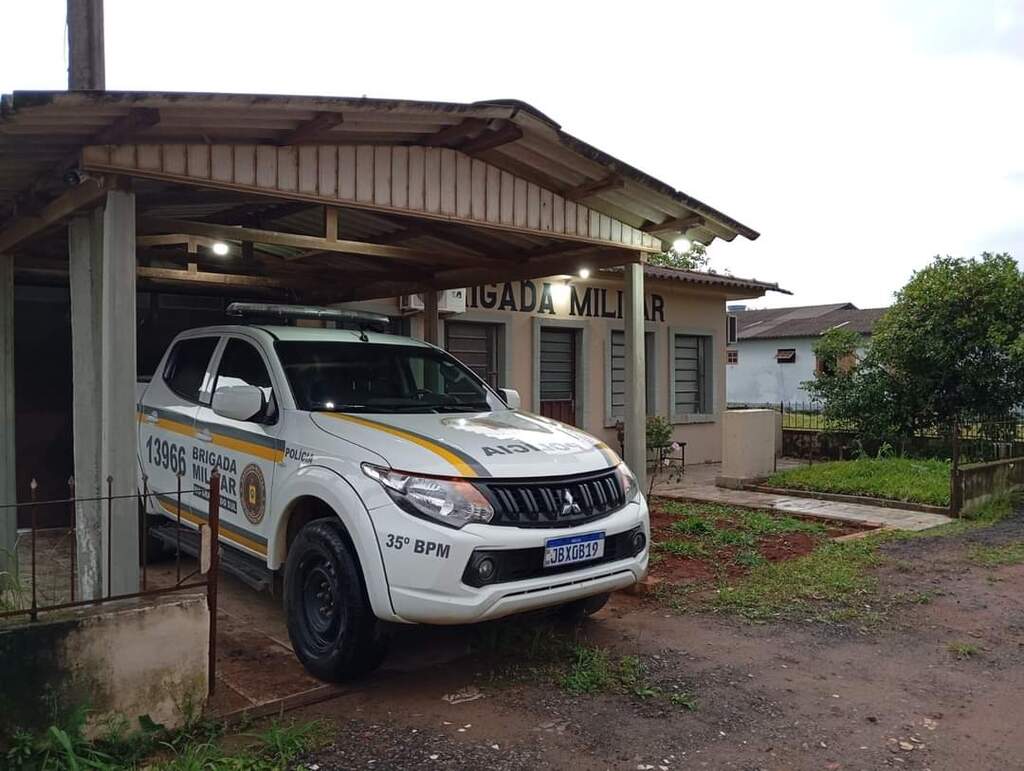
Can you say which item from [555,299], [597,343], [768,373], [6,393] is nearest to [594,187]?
[6,393]

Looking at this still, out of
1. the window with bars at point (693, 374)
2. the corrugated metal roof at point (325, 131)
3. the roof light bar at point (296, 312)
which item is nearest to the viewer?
the corrugated metal roof at point (325, 131)

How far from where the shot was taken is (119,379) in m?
4.29

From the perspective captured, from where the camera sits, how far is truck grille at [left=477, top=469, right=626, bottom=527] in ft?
13.3

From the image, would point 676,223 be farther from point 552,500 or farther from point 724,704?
point 724,704

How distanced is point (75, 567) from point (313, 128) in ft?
9.75

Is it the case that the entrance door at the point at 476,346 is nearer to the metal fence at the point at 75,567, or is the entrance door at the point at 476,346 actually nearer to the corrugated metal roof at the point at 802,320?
the metal fence at the point at 75,567

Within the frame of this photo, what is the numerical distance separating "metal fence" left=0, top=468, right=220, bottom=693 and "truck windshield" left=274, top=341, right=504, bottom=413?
800 mm

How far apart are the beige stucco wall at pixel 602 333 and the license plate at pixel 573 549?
6118 millimetres

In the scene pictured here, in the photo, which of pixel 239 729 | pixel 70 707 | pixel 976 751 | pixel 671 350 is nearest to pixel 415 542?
pixel 239 729

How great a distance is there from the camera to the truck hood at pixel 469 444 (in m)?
4.07

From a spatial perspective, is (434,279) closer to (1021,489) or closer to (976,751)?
(976,751)

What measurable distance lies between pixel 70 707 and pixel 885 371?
12.6m

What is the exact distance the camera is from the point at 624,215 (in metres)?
6.48

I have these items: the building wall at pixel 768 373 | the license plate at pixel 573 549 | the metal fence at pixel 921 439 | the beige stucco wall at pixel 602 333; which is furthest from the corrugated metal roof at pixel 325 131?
the building wall at pixel 768 373
